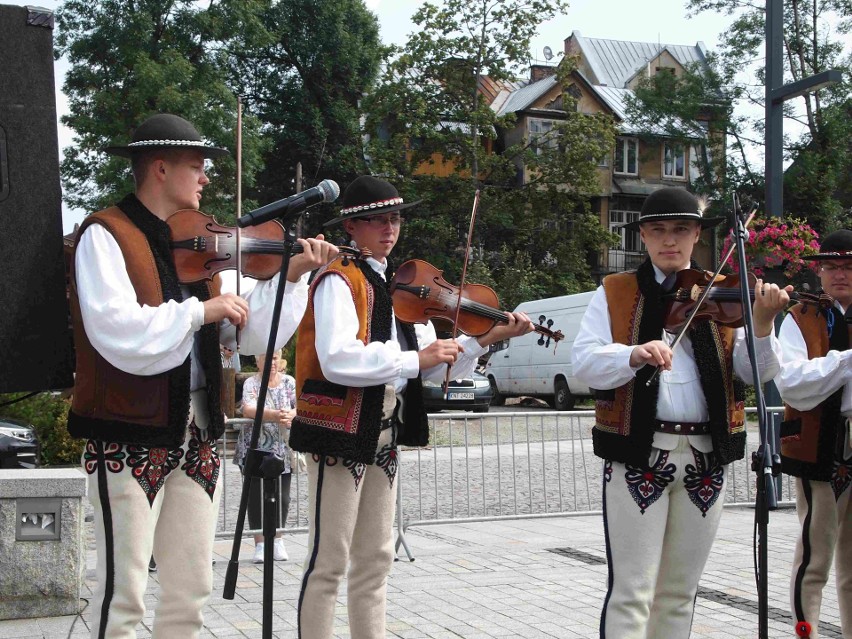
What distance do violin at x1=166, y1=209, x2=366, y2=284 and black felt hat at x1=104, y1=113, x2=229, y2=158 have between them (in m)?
0.24

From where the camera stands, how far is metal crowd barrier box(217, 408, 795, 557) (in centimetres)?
1004

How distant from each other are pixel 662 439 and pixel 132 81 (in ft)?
93.2

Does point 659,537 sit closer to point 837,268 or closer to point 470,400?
point 837,268

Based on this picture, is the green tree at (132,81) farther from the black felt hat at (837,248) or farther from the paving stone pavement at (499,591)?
the black felt hat at (837,248)

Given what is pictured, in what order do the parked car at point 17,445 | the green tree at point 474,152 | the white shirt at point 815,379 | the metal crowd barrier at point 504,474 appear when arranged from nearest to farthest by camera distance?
the white shirt at point 815,379
the metal crowd barrier at point 504,474
the parked car at point 17,445
the green tree at point 474,152

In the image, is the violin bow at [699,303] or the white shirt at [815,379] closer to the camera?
the violin bow at [699,303]

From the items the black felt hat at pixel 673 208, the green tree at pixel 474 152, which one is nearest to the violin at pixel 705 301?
the black felt hat at pixel 673 208

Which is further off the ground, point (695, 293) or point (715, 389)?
point (695, 293)

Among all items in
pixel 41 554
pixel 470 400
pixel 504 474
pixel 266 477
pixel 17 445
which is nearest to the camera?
pixel 266 477

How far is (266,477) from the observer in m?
3.40

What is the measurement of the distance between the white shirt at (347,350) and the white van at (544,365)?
62.3 feet

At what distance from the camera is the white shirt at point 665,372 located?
162 inches

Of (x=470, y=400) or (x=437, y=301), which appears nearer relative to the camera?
(x=437, y=301)

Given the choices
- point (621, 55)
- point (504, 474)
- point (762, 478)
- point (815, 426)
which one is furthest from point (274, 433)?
point (621, 55)
